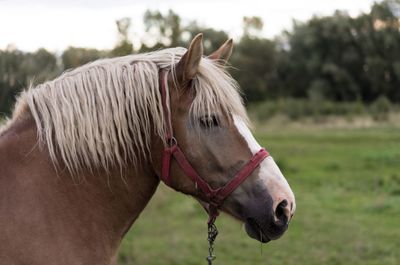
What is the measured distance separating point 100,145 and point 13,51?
5.25m

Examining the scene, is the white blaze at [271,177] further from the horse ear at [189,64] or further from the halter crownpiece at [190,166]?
the horse ear at [189,64]

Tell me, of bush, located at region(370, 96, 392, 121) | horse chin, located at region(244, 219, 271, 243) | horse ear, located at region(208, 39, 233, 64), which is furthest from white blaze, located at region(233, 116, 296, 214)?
bush, located at region(370, 96, 392, 121)

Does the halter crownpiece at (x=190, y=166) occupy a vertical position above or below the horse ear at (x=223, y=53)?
below

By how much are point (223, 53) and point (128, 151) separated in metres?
0.79

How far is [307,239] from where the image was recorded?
27.0 feet

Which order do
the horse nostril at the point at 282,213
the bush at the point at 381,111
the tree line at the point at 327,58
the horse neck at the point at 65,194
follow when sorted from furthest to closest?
the tree line at the point at 327,58, the bush at the point at 381,111, the horse nostril at the point at 282,213, the horse neck at the point at 65,194

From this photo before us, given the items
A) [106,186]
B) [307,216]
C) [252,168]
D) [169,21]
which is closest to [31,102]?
[106,186]

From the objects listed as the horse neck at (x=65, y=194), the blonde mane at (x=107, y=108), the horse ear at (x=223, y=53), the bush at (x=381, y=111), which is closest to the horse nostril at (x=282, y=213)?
the blonde mane at (x=107, y=108)

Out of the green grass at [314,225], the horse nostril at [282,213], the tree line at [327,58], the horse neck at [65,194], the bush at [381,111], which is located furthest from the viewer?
the tree line at [327,58]

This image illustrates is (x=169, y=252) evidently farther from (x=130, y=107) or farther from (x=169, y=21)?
(x=169, y=21)

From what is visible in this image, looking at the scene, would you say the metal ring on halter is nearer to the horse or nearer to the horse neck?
the horse

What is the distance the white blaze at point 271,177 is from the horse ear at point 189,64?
29 centimetres

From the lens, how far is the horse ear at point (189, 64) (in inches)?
96.8

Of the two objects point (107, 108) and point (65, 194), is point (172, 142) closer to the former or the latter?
point (107, 108)
